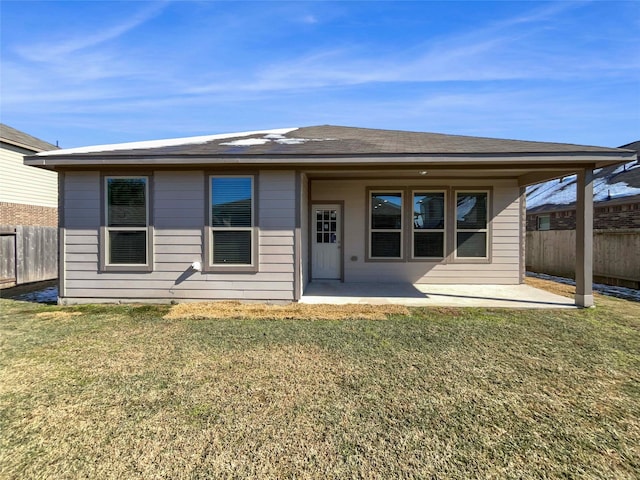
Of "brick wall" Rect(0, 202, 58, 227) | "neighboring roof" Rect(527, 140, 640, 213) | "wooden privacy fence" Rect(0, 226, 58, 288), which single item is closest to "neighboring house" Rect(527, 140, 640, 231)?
"neighboring roof" Rect(527, 140, 640, 213)

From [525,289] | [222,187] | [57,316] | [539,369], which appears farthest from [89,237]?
[525,289]

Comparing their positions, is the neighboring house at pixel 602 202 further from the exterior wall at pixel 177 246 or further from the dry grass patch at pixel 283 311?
the exterior wall at pixel 177 246

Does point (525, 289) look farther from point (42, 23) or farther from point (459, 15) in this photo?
point (42, 23)

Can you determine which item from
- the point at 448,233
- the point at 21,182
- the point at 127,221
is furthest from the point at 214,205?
the point at 21,182

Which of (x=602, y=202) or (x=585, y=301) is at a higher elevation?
(x=602, y=202)

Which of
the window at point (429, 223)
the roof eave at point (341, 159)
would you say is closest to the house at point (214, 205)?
the roof eave at point (341, 159)

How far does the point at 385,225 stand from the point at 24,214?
44.8ft

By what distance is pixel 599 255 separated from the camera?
951 cm

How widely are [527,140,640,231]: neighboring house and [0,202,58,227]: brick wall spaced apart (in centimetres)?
1949

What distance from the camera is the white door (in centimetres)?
855

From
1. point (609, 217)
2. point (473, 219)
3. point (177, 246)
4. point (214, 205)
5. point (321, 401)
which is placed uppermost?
point (609, 217)

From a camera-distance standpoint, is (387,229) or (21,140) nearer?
(387,229)

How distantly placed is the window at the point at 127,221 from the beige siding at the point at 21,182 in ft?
28.9

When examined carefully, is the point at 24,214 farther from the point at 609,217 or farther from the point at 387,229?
the point at 609,217
